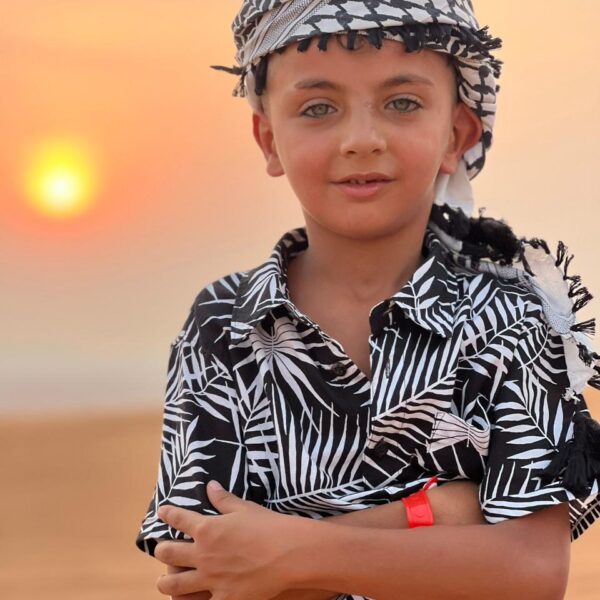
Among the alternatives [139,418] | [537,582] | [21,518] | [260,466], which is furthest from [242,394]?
[139,418]

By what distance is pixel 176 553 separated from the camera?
9.17ft

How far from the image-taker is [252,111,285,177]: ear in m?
3.12

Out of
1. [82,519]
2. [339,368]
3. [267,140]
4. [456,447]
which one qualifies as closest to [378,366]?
[339,368]

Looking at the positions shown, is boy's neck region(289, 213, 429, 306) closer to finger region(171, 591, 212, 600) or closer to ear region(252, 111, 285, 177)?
ear region(252, 111, 285, 177)

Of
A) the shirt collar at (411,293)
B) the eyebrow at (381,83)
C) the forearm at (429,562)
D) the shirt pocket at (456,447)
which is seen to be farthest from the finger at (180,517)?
the eyebrow at (381,83)

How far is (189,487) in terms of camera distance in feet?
9.27

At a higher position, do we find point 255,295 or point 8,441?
point 8,441

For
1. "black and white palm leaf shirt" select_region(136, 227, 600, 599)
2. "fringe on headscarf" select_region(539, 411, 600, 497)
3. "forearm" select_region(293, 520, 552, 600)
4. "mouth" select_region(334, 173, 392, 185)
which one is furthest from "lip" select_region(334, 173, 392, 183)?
"forearm" select_region(293, 520, 552, 600)

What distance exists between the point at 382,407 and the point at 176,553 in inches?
22.3

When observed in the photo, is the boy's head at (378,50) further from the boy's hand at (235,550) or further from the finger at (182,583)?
the finger at (182,583)

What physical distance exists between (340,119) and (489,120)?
1.45 feet

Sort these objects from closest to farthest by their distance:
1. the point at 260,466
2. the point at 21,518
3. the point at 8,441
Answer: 1. the point at 260,466
2. the point at 21,518
3. the point at 8,441

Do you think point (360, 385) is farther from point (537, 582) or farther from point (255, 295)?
point (537, 582)

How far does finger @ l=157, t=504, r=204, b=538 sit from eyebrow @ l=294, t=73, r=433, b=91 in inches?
39.0
